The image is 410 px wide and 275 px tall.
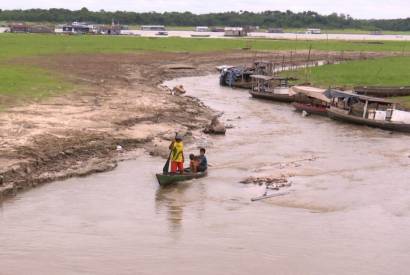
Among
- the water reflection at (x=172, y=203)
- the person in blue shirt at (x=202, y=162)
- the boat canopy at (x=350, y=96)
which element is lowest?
the water reflection at (x=172, y=203)

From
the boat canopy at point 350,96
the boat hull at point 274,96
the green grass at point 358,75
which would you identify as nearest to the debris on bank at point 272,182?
the boat canopy at point 350,96

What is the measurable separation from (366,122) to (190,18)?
156893 mm

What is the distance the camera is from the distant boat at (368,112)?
32656 mm

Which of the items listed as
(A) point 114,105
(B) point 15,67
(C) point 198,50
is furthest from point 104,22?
(A) point 114,105

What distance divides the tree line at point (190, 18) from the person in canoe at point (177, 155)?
154384mm

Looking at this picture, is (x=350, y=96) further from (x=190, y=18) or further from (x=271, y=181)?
(x=190, y=18)

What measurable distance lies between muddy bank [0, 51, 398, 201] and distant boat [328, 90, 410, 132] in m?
7.49

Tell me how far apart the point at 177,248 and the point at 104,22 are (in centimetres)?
16054

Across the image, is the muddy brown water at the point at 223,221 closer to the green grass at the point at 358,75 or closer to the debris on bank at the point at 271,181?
the debris on bank at the point at 271,181

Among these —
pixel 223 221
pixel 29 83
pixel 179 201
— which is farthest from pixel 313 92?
pixel 223 221

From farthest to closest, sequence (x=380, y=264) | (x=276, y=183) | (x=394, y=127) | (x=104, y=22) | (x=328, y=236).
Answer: (x=104, y=22) < (x=394, y=127) < (x=276, y=183) < (x=328, y=236) < (x=380, y=264)

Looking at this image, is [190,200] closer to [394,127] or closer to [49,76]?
[394,127]

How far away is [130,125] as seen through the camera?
2956 cm

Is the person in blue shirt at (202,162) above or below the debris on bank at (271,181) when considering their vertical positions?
above
